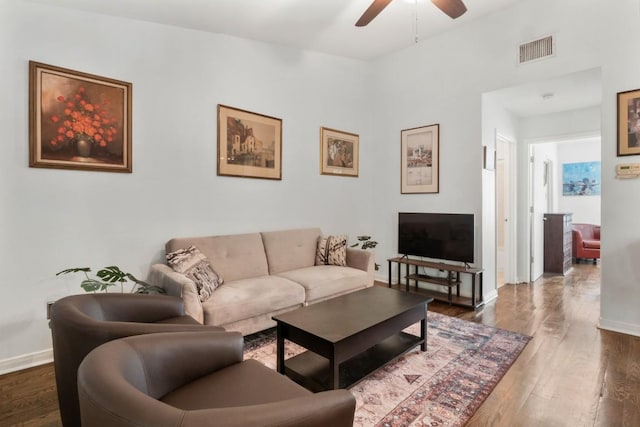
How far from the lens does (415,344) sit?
249 centimetres

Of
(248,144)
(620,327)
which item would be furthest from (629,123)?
(248,144)

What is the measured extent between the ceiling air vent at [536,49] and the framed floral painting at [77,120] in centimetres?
392

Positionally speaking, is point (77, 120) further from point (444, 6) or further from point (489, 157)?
point (489, 157)

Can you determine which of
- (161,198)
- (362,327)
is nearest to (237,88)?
(161,198)

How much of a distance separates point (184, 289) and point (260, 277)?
3.23 feet

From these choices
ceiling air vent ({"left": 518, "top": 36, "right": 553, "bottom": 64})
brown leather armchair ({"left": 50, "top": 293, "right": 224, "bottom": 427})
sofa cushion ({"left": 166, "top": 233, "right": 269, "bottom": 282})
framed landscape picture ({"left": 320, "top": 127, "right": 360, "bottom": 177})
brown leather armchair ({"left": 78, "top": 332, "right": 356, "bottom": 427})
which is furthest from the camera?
framed landscape picture ({"left": 320, "top": 127, "right": 360, "bottom": 177})

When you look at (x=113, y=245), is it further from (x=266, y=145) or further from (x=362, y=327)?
(x=362, y=327)

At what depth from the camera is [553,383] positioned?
215 cm

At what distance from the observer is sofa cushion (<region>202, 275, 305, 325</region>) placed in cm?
253

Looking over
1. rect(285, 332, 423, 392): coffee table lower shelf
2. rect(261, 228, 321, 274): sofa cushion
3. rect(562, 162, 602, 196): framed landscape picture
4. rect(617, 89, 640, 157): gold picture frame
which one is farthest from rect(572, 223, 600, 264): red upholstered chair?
rect(285, 332, 423, 392): coffee table lower shelf

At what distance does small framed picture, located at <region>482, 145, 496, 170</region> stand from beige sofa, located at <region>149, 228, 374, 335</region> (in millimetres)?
1772

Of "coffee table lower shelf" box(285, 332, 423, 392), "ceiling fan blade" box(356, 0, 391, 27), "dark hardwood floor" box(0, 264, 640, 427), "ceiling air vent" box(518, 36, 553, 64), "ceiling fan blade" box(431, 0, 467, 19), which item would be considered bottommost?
"dark hardwood floor" box(0, 264, 640, 427)

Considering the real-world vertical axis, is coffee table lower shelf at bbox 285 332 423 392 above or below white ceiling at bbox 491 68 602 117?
below

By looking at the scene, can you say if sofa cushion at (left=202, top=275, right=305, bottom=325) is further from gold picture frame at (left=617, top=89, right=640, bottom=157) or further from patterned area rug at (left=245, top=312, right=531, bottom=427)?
gold picture frame at (left=617, top=89, right=640, bottom=157)
